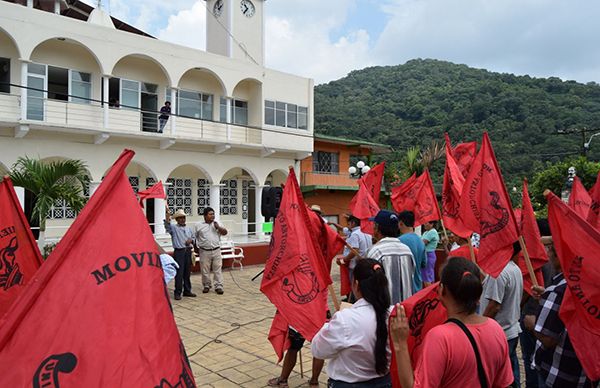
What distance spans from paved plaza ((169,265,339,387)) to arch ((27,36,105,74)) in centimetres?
889

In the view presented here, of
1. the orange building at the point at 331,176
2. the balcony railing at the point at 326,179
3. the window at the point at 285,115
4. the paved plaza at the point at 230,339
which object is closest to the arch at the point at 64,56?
the window at the point at 285,115

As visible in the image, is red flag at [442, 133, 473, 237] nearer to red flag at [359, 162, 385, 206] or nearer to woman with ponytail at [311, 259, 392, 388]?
A: woman with ponytail at [311, 259, 392, 388]

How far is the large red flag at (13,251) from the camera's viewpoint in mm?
3026

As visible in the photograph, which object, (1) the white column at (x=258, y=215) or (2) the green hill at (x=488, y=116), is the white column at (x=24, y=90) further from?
(2) the green hill at (x=488, y=116)

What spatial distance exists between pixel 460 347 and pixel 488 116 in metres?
40.3

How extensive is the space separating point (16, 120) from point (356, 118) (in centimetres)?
3043

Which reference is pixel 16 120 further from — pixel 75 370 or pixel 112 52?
pixel 75 370

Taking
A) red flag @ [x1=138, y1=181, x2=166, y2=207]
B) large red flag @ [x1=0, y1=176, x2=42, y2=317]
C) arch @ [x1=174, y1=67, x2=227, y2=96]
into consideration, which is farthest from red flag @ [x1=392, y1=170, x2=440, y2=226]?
arch @ [x1=174, y1=67, x2=227, y2=96]

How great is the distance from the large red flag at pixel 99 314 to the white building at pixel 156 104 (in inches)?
477

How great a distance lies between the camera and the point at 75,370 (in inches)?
66.6

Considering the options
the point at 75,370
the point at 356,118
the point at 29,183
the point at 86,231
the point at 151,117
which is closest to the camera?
the point at 75,370

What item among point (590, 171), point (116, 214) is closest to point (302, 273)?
point (116, 214)

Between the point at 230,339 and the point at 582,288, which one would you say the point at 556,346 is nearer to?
the point at 582,288

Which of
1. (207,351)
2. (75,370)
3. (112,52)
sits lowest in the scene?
(207,351)
